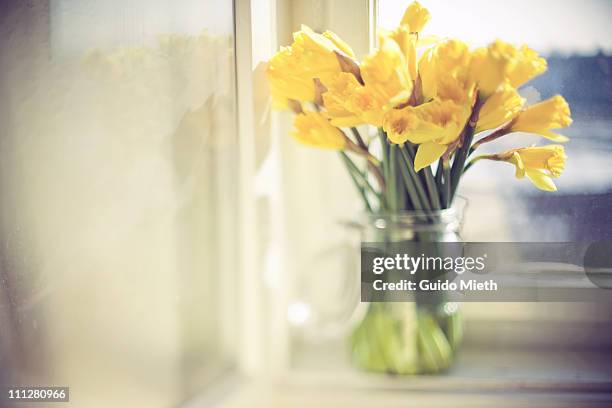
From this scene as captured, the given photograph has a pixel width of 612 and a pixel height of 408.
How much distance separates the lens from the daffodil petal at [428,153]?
49 centimetres

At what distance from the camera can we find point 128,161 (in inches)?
19.6

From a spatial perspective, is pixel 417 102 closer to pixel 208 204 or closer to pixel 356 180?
pixel 356 180

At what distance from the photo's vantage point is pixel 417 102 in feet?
1.59

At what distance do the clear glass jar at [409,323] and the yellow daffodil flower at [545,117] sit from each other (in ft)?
0.41

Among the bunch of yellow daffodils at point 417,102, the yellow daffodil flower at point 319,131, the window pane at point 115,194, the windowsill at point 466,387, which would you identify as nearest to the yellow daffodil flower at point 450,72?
the bunch of yellow daffodils at point 417,102

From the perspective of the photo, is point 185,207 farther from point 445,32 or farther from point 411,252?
point 445,32

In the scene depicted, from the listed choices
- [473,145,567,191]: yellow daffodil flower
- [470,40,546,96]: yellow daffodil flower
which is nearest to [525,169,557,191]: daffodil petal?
[473,145,567,191]: yellow daffodil flower

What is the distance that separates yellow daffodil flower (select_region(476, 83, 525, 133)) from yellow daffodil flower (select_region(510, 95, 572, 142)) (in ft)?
0.04

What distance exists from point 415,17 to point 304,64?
125 millimetres

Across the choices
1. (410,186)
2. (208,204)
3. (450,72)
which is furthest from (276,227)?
(450,72)

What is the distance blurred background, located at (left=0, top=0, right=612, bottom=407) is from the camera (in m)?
0.43

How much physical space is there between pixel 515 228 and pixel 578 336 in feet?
0.63

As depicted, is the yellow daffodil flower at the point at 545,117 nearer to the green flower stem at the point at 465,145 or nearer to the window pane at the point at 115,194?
the green flower stem at the point at 465,145

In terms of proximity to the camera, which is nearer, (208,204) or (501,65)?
(501,65)
